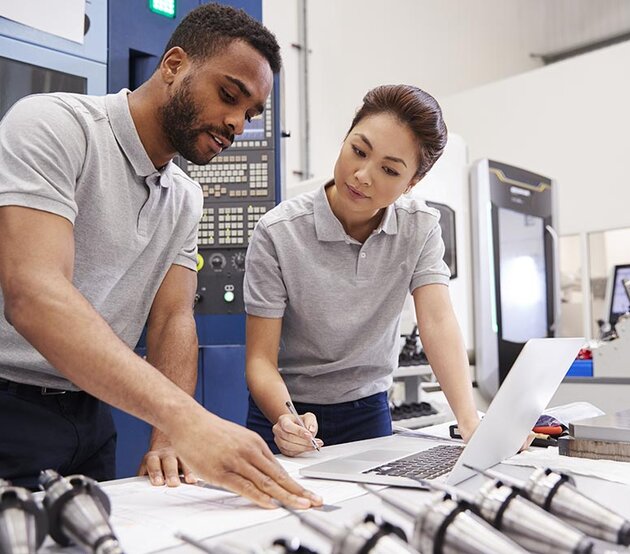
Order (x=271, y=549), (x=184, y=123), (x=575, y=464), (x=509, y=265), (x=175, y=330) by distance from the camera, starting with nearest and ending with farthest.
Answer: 1. (x=271, y=549)
2. (x=575, y=464)
3. (x=184, y=123)
4. (x=175, y=330)
5. (x=509, y=265)

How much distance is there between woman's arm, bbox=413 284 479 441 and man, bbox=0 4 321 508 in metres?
0.55

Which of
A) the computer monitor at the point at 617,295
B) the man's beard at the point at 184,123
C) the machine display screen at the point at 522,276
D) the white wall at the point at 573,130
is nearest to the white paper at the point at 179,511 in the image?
the man's beard at the point at 184,123

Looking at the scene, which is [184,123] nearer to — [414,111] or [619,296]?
[414,111]

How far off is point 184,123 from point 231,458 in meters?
0.72

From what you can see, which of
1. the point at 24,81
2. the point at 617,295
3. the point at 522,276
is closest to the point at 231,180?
the point at 24,81

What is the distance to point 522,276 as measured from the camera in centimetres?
380

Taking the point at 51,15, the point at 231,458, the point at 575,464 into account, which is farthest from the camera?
the point at 51,15

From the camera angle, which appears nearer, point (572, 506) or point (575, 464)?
point (572, 506)

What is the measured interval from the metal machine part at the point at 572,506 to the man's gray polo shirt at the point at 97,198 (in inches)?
30.9

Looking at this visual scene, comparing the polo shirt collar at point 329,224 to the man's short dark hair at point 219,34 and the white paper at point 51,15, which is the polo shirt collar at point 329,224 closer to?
the man's short dark hair at point 219,34

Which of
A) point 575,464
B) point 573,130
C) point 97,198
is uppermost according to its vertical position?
point 573,130

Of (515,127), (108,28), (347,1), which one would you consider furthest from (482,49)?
(108,28)

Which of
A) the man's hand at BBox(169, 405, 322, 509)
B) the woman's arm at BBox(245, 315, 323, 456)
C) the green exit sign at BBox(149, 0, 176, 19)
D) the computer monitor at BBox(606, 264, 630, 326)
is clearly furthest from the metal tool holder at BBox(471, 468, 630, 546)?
the computer monitor at BBox(606, 264, 630, 326)

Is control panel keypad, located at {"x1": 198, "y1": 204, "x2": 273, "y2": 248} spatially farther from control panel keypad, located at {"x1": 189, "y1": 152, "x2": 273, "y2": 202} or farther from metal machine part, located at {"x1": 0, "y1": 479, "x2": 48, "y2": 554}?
metal machine part, located at {"x1": 0, "y1": 479, "x2": 48, "y2": 554}
